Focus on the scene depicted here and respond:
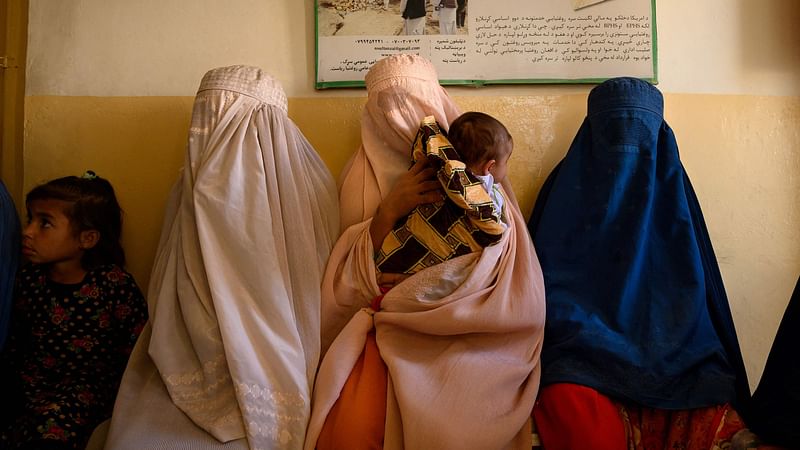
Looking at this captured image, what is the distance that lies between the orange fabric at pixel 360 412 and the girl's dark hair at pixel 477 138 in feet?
1.95

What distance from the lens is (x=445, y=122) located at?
195 centimetres

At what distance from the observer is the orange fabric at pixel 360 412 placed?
154 cm

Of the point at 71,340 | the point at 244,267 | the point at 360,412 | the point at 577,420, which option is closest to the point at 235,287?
the point at 244,267

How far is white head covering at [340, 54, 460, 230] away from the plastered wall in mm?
243

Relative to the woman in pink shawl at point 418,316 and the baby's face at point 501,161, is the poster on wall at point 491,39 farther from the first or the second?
the baby's face at point 501,161

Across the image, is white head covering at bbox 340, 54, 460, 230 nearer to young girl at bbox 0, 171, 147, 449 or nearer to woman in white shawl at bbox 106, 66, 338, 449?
woman in white shawl at bbox 106, 66, 338, 449

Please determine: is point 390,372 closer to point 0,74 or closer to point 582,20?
point 582,20

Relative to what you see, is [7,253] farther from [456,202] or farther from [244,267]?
[456,202]

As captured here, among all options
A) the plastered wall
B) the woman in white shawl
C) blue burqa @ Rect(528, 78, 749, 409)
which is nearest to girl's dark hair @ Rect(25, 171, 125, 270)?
the plastered wall

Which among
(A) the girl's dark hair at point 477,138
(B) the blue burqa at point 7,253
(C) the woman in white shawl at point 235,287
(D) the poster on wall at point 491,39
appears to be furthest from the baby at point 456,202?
(B) the blue burqa at point 7,253

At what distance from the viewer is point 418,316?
1.67m

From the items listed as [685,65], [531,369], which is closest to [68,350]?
[531,369]

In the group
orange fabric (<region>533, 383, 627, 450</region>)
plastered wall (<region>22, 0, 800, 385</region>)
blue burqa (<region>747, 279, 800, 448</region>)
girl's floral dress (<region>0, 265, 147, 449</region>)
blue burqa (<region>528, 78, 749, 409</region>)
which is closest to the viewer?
blue burqa (<region>747, 279, 800, 448</region>)

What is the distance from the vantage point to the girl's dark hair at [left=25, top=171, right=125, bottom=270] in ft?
6.48
